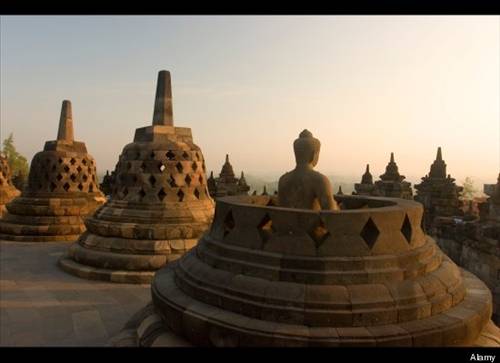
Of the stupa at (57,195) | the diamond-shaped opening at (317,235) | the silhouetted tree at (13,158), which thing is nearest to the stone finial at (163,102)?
the stupa at (57,195)

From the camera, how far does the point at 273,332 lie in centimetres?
308

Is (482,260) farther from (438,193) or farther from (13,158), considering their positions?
(13,158)

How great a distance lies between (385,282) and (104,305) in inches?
173

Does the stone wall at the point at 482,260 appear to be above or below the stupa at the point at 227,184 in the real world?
below

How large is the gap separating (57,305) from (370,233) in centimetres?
486

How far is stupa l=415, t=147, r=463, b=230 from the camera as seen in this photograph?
54.9 feet

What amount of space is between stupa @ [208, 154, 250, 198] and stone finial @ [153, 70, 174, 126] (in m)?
12.6

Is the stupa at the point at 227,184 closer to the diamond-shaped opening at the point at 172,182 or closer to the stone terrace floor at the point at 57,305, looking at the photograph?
the diamond-shaped opening at the point at 172,182

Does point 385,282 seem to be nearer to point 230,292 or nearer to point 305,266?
point 305,266

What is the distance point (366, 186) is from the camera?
24766 millimetres

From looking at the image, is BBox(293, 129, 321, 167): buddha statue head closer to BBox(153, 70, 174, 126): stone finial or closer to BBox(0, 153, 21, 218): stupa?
BBox(153, 70, 174, 126): stone finial

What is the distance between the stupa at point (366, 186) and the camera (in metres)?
24.0

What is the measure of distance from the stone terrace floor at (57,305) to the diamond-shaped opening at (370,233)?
129 inches
